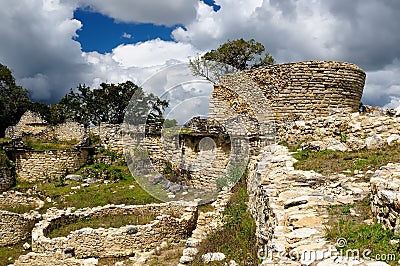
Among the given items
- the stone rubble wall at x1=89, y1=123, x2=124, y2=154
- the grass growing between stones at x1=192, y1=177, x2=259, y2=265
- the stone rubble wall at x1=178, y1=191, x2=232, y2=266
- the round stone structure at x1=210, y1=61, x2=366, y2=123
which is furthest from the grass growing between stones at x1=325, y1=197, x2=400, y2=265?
the stone rubble wall at x1=89, y1=123, x2=124, y2=154

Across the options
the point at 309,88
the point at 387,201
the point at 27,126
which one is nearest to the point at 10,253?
the point at 387,201

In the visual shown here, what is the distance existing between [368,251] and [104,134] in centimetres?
1874

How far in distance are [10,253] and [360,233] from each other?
1014 centimetres

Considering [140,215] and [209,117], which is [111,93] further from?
[140,215]

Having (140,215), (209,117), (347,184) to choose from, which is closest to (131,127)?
(209,117)

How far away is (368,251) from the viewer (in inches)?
121

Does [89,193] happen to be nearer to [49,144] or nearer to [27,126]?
[49,144]

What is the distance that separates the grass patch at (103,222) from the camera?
10.6m

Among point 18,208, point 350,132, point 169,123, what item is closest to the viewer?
point 350,132

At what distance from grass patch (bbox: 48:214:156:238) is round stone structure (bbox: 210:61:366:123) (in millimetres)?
5949

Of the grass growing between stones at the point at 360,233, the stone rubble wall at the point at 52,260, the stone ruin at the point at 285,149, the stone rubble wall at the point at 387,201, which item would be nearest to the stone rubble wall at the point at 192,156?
the stone ruin at the point at 285,149

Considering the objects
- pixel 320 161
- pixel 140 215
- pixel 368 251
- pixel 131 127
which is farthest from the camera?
pixel 131 127

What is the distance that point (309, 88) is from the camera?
12.5 metres

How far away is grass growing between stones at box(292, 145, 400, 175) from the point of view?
6.16m
